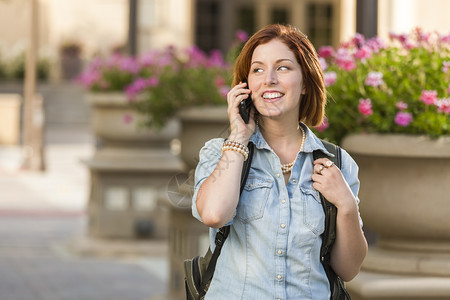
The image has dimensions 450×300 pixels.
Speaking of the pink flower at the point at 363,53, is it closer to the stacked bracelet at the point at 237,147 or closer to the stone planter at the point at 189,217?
the stacked bracelet at the point at 237,147

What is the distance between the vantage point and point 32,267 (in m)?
8.62

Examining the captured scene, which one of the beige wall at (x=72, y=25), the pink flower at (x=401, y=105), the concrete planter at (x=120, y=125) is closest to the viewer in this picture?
the pink flower at (x=401, y=105)

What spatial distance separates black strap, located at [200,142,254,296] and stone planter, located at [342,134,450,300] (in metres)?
1.19

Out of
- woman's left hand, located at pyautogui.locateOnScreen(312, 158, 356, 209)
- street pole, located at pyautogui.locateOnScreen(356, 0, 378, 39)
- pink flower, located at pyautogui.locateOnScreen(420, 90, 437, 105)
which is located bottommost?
woman's left hand, located at pyautogui.locateOnScreen(312, 158, 356, 209)

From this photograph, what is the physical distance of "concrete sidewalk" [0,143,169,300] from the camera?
24.7ft

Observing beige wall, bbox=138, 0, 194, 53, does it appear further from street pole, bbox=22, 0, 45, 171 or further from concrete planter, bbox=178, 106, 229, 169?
concrete planter, bbox=178, 106, 229, 169

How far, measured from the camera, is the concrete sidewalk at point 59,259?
7.54 meters

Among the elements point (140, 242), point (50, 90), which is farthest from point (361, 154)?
point (50, 90)

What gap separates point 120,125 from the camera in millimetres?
9469

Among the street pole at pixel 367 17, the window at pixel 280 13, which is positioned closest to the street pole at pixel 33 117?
the window at pixel 280 13

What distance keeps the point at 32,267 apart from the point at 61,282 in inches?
31.2

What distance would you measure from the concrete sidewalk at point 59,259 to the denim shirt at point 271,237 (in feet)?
15.0

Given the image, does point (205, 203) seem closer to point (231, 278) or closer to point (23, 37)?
point (231, 278)

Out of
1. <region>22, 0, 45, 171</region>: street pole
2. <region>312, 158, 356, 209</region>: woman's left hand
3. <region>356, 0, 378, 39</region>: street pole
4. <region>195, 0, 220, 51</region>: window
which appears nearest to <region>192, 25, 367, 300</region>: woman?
<region>312, 158, 356, 209</region>: woman's left hand
